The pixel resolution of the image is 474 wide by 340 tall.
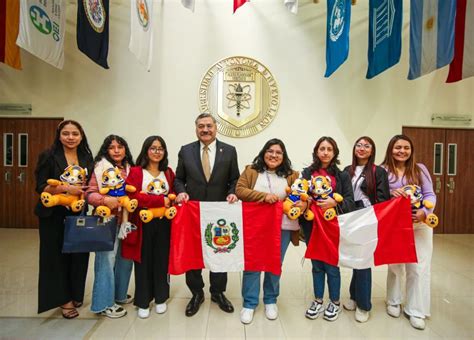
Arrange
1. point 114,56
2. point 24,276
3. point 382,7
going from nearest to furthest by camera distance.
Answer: point 24,276 < point 382,7 < point 114,56

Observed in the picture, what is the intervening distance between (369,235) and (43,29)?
4150 millimetres

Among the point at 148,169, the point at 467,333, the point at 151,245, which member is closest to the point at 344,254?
the point at 467,333

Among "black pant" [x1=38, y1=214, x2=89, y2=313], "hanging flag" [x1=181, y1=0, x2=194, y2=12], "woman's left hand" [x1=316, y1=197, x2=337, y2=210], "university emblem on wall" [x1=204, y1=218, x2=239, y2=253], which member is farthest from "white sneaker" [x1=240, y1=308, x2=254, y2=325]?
"hanging flag" [x1=181, y1=0, x2=194, y2=12]

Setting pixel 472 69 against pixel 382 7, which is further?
pixel 382 7

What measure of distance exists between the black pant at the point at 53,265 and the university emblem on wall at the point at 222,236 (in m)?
1.03

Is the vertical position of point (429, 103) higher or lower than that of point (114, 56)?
lower

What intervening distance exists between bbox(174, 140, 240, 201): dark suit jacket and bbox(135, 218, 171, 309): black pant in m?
0.35

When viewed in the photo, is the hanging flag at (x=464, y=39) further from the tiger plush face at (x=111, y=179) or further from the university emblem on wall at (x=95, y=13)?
the university emblem on wall at (x=95, y=13)

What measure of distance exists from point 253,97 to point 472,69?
294 centimetres

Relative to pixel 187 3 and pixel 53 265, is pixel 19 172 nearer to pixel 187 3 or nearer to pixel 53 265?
pixel 53 265

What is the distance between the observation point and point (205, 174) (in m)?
2.36

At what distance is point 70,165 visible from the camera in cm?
214

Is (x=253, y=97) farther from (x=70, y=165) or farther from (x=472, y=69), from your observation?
(x=70, y=165)

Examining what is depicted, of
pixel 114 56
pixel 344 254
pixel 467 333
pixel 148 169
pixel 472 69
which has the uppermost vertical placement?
pixel 114 56
